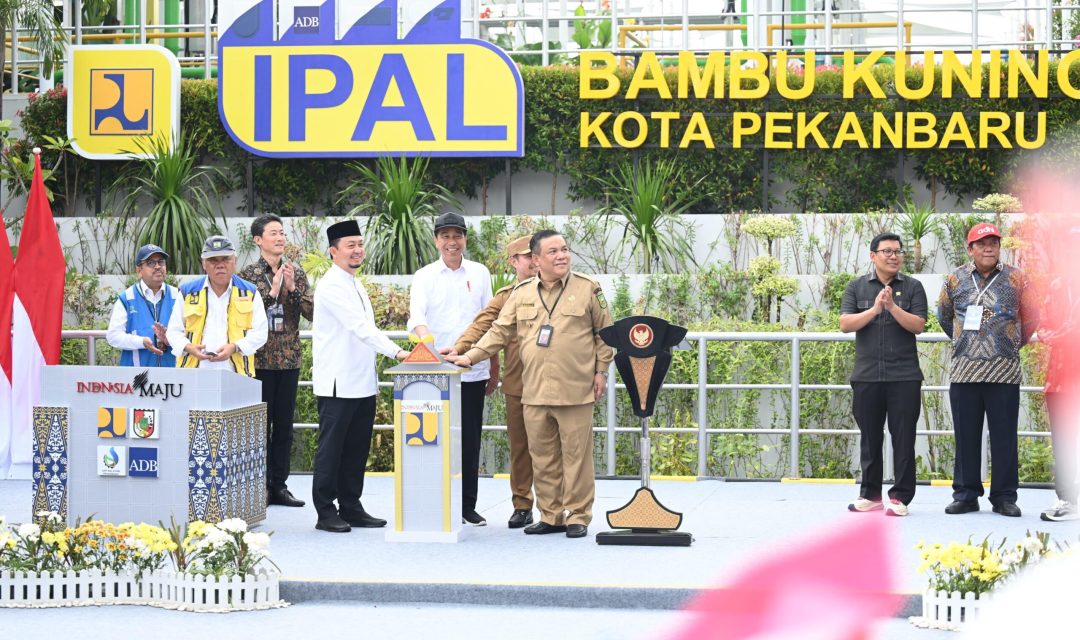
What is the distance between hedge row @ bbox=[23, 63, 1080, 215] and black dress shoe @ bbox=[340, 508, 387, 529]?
7.15 metres

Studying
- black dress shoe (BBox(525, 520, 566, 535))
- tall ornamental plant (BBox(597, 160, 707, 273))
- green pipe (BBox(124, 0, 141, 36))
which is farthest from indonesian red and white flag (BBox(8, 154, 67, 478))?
green pipe (BBox(124, 0, 141, 36))

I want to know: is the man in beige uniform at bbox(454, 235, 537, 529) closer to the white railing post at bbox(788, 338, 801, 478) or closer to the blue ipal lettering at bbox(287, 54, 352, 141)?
the white railing post at bbox(788, 338, 801, 478)

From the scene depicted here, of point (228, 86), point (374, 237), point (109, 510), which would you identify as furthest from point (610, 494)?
point (228, 86)

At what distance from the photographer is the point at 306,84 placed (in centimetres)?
1432

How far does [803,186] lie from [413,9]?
444 centimetres

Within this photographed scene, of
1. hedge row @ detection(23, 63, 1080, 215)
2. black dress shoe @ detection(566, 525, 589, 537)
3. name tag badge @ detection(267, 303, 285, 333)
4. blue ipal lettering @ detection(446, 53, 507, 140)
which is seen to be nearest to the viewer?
black dress shoe @ detection(566, 525, 589, 537)

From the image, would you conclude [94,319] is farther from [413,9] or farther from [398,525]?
[398,525]

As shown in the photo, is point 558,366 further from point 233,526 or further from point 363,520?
point 233,526

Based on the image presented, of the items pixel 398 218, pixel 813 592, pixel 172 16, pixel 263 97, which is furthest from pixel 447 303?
pixel 172 16

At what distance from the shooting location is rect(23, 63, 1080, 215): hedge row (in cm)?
1398

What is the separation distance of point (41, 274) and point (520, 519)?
4461 millimetres

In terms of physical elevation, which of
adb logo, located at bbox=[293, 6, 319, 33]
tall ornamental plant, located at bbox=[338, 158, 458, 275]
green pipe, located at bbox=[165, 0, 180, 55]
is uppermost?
green pipe, located at bbox=[165, 0, 180, 55]

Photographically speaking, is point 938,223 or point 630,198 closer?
point 938,223

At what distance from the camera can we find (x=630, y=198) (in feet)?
46.1
